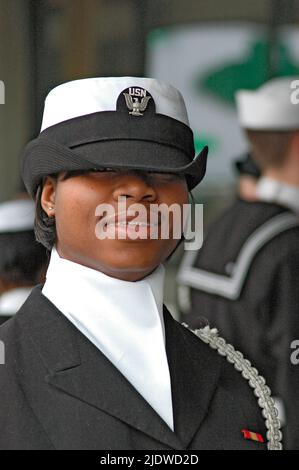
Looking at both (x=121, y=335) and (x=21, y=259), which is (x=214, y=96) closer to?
(x=21, y=259)

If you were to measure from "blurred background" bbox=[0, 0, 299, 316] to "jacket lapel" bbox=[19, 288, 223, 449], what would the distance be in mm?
767

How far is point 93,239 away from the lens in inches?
41.9

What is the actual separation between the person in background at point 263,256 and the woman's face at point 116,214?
653 millimetres

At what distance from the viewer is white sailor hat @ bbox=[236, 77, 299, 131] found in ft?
6.61

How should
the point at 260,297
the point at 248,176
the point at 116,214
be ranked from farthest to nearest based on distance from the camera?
the point at 248,176 → the point at 260,297 → the point at 116,214

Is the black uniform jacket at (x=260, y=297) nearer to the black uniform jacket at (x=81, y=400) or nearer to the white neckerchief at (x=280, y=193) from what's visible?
the white neckerchief at (x=280, y=193)

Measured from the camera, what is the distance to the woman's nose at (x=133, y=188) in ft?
3.42

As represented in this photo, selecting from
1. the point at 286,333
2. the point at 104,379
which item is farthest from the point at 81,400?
the point at 286,333

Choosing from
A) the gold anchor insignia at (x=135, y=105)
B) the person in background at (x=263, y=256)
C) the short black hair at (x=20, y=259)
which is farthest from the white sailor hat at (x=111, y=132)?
the person in background at (x=263, y=256)

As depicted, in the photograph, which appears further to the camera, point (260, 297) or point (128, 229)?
point (260, 297)

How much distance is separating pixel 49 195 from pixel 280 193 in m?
1.02

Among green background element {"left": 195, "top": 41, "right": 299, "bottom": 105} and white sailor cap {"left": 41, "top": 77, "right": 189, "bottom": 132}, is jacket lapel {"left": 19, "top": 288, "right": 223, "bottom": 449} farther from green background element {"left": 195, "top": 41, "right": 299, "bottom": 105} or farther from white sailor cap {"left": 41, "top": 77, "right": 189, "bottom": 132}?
green background element {"left": 195, "top": 41, "right": 299, "bottom": 105}

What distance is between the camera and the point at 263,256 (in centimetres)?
204

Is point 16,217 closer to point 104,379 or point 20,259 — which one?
point 20,259
